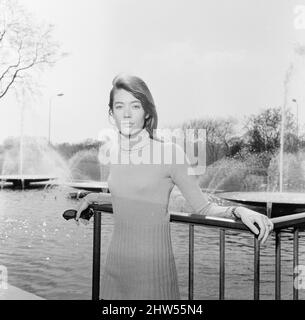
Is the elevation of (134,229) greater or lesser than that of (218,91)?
lesser

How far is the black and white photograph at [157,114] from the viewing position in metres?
2.52

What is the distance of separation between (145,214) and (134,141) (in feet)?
0.94

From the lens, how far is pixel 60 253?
272 centimetres

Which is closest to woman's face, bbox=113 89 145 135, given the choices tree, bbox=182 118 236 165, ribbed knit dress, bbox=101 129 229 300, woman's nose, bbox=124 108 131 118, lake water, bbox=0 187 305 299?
woman's nose, bbox=124 108 131 118

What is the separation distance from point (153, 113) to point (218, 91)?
747 millimetres

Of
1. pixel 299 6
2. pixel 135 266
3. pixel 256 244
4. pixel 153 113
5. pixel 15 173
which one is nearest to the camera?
pixel 256 244

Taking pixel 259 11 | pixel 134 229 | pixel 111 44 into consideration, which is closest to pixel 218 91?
pixel 259 11

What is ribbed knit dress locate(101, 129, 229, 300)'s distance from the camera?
5.26 feet

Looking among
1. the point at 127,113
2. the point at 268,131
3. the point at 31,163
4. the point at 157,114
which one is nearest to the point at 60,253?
the point at 31,163

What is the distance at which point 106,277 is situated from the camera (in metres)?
1.75

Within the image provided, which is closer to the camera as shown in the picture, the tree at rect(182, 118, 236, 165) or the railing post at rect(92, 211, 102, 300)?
the railing post at rect(92, 211, 102, 300)

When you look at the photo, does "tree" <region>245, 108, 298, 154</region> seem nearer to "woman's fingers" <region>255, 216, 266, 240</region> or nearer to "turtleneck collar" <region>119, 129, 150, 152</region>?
"turtleneck collar" <region>119, 129, 150, 152</region>

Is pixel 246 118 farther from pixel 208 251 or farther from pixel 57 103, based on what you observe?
pixel 57 103

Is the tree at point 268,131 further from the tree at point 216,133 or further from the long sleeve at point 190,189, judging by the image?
the long sleeve at point 190,189
